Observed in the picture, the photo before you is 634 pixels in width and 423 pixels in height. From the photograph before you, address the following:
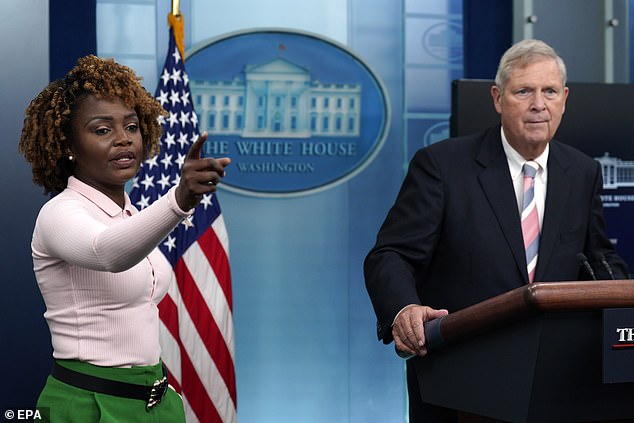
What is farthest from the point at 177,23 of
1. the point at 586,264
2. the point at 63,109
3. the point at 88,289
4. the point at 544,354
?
the point at 544,354

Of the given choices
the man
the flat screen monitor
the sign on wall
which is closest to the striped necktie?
the man

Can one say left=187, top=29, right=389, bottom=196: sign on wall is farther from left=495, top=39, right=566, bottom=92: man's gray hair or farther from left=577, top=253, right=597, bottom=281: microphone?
left=577, top=253, right=597, bottom=281: microphone

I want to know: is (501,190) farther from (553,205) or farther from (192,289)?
(192,289)

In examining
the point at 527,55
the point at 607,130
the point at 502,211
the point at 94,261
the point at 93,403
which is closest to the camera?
the point at 94,261

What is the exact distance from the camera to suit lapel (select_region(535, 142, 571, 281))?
7.79 ft

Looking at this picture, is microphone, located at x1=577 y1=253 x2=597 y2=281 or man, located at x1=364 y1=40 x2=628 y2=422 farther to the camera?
man, located at x1=364 y1=40 x2=628 y2=422

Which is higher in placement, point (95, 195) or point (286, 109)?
point (286, 109)

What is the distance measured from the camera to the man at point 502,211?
7.84 ft

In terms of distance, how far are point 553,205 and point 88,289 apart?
1.28 metres

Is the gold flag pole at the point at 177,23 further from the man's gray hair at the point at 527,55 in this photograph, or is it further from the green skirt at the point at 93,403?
the green skirt at the point at 93,403

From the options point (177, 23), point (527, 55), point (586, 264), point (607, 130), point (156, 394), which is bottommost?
point (156, 394)

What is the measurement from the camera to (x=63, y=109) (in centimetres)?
189

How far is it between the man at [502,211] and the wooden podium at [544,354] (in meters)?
0.63

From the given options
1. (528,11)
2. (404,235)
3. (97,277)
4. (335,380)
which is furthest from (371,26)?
(97,277)
